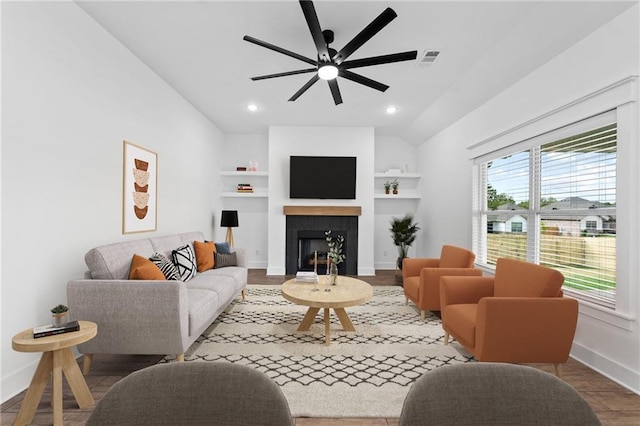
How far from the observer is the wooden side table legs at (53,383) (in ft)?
6.09

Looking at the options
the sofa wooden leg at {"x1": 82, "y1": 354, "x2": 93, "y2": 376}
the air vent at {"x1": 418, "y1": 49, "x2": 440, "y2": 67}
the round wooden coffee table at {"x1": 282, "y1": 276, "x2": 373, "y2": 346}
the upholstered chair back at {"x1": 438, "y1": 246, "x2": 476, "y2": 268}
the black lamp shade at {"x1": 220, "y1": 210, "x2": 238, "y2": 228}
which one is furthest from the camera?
the black lamp shade at {"x1": 220, "y1": 210, "x2": 238, "y2": 228}

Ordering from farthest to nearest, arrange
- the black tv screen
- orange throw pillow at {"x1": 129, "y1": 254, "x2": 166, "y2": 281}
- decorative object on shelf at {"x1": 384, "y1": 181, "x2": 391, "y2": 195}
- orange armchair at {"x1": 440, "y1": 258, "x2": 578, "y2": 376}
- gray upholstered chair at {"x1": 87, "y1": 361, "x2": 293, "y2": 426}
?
1. decorative object on shelf at {"x1": 384, "y1": 181, "x2": 391, "y2": 195}
2. the black tv screen
3. orange throw pillow at {"x1": 129, "y1": 254, "x2": 166, "y2": 281}
4. orange armchair at {"x1": 440, "y1": 258, "x2": 578, "y2": 376}
5. gray upholstered chair at {"x1": 87, "y1": 361, "x2": 293, "y2": 426}

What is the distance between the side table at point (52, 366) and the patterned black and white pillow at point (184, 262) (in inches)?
59.4

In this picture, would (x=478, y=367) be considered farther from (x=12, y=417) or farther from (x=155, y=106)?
(x=155, y=106)

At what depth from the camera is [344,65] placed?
2.89m

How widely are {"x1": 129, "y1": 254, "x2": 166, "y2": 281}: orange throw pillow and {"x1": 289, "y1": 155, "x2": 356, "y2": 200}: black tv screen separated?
11.8ft

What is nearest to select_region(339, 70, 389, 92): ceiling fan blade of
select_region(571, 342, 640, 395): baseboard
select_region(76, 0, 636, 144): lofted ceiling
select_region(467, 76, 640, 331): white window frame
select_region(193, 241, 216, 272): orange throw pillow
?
select_region(76, 0, 636, 144): lofted ceiling

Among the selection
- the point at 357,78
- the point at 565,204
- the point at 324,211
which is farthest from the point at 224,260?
the point at 565,204

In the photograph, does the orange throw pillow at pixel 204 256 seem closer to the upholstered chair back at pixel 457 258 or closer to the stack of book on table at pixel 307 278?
the stack of book on table at pixel 307 278

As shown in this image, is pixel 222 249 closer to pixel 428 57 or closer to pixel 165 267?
pixel 165 267

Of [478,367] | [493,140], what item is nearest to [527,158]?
[493,140]

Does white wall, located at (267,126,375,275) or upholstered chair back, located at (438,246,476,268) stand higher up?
white wall, located at (267,126,375,275)

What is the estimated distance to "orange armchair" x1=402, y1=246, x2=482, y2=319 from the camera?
3.62 m

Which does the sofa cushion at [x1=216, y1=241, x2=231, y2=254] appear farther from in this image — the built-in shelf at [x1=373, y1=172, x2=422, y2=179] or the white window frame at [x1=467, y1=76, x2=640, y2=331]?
the white window frame at [x1=467, y1=76, x2=640, y2=331]
